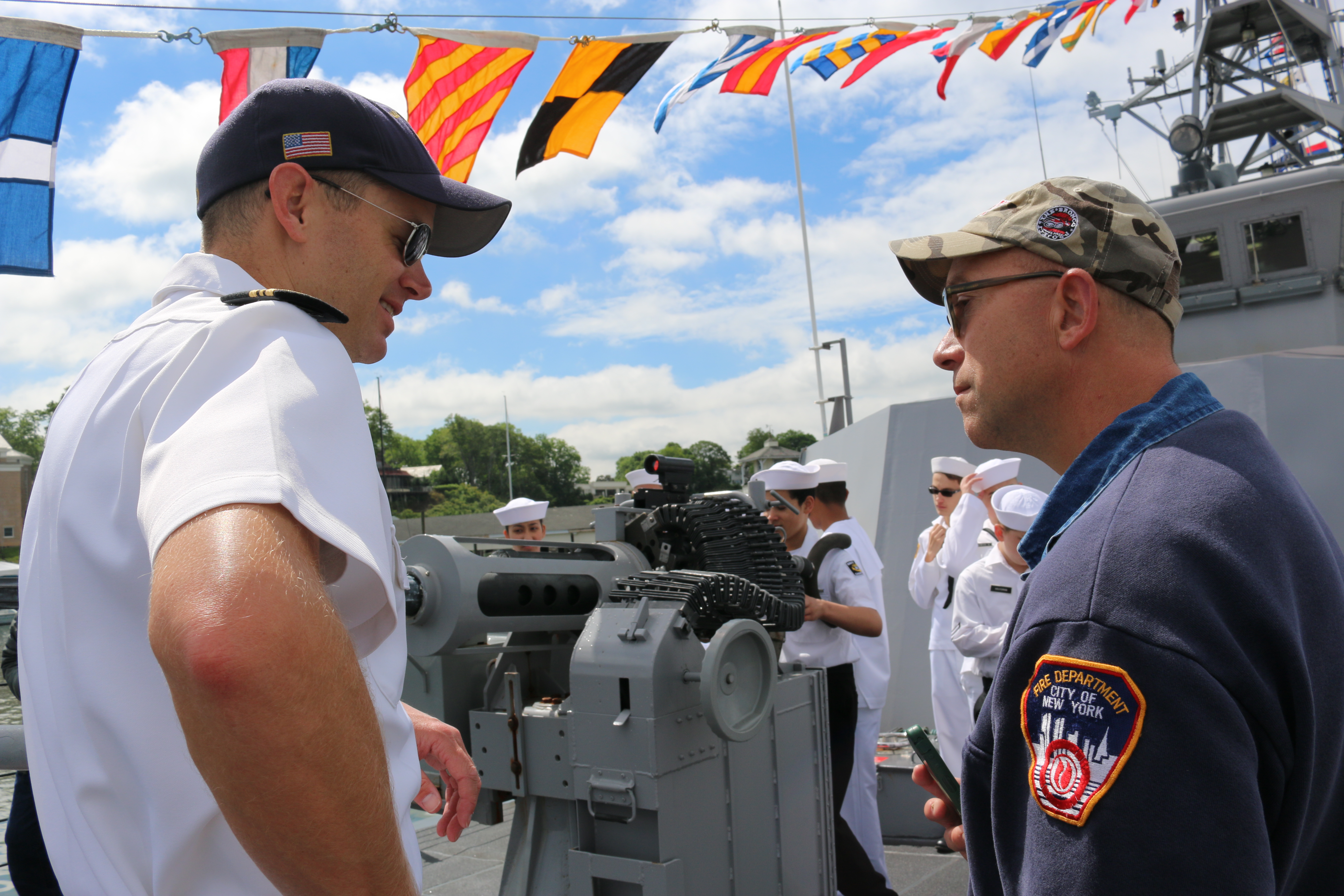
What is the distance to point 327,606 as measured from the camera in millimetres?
702

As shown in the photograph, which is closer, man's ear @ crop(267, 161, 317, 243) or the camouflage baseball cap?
man's ear @ crop(267, 161, 317, 243)

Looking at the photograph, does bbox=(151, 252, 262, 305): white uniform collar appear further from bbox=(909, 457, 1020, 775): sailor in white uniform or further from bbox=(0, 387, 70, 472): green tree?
bbox=(0, 387, 70, 472): green tree

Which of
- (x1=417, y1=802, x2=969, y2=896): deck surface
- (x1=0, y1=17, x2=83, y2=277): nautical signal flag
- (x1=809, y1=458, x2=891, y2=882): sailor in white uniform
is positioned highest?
(x1=0, y1=17, x2=83, y2=277): nautical signal flag

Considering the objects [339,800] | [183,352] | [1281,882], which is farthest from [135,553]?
[1281,882]

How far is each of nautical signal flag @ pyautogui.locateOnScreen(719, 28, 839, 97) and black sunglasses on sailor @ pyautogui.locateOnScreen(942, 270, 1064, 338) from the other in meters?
5.96

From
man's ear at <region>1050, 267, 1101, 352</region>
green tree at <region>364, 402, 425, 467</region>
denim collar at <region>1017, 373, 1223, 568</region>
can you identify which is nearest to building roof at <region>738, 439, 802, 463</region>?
man's ear at <region>1050, 267, 1101, 352</region>

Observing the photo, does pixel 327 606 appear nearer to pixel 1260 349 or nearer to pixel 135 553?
pixel 135 553

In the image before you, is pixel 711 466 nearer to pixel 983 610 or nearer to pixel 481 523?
pixel 481 523

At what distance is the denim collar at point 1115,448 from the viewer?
1.21 meters

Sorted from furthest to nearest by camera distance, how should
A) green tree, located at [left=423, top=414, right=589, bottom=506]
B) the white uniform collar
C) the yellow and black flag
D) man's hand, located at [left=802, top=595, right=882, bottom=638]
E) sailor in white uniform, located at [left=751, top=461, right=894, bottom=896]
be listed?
1. green tree, located at [left=423, top=414, right=589, bottom=506]
2. the yellow and black flag
3. man's hand, located at [left=802, top=595, right=882, bottom=638]
4. sailor in white uniform, located at [left=751, top=461, right=894, bottom=896]
5. the white uniform collar

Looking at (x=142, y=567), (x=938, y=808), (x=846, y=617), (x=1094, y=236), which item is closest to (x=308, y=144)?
(x=142, y=567)

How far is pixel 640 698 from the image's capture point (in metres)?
2.82

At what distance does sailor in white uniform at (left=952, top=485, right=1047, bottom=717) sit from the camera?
4.59 metres

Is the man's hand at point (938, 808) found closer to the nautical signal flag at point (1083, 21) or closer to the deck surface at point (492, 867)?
the deck surface at point (492, 867)
